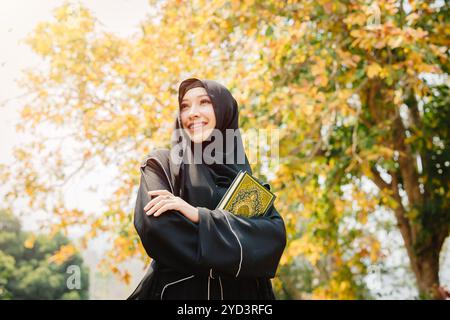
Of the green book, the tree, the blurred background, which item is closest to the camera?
the green book

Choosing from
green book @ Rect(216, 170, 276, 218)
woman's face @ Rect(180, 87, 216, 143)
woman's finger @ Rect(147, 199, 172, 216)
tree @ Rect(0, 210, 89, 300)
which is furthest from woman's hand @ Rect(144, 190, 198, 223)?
tree @ Rect(0, 210, 89, 300)

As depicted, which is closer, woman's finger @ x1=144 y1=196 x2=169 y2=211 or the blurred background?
woman's finger @ x1=144 y1=196 x2=169 y2=211

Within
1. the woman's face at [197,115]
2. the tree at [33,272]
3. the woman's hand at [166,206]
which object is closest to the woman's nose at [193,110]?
the woman's face at [197,115]

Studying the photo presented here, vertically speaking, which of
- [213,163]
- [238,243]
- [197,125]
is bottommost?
[238,243]

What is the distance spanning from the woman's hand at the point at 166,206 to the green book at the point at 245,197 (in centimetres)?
14

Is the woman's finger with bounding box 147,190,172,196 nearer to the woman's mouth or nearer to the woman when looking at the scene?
the woman

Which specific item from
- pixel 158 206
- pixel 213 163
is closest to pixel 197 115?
pixel 213 163

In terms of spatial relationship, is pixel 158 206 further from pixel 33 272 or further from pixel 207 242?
pixel 33 272

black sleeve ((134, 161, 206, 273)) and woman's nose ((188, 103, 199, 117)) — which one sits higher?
woman's nose ((188, 103, 199, 117))

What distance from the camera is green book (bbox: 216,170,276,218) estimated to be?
1.86 metres

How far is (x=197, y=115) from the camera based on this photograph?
6.93ft

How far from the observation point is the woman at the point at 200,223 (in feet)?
5.68

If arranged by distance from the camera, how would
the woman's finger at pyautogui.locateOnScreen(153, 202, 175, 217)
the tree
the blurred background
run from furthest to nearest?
the tree, the blurred background, the woman's finger at pyautogui.locateOnScreen(153, 202, 175, 217)

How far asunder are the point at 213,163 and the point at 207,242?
404 mm
